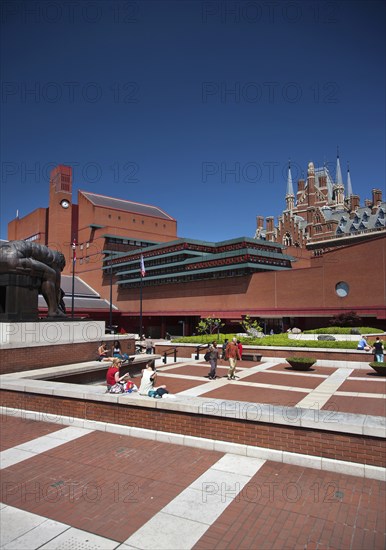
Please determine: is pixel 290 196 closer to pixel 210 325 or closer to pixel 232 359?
pixel 210 325

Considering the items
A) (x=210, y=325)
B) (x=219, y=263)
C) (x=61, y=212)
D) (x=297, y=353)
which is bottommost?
(x=297, y=353)

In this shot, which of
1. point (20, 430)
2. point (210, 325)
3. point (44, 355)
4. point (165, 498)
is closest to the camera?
point (165, 498)

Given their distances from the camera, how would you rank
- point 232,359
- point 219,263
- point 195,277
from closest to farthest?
point 232,359
point 219,263
point 195,277

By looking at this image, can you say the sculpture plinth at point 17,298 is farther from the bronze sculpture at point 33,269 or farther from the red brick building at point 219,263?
the red brick building at point 219,263

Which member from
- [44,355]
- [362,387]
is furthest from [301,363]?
[44,355]

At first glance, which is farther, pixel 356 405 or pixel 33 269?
pixel 33 269

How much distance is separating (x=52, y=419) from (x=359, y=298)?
3277 cm

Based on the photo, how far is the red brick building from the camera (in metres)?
38.2

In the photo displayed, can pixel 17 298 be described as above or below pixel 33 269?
below

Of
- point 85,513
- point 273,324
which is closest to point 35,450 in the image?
point 85,513

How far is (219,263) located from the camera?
47844 mm

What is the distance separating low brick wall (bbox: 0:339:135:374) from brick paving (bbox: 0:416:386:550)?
24.5 feet

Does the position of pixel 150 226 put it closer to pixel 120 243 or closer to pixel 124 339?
pixel 120 243

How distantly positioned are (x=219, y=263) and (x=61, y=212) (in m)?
38.0
